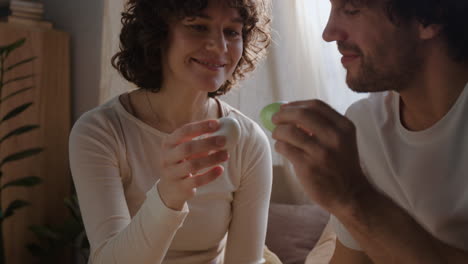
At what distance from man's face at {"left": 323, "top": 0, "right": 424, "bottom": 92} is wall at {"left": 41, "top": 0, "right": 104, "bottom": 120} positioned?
2335 mm

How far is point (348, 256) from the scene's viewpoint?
113 centimetres

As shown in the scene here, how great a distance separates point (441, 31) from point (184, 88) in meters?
0.70

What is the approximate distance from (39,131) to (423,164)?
245 cm

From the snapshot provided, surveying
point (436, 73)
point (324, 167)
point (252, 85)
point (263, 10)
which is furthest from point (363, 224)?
point (252, 85)

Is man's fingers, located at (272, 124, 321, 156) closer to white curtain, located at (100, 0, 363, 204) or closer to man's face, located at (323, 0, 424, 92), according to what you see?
man's face, located at (323, 0, 424, 92)

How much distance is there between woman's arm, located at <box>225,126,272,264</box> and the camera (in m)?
1.35

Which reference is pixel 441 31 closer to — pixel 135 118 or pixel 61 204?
pixel 135 118

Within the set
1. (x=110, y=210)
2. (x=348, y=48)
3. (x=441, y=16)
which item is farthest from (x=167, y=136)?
(x=441, y=16)

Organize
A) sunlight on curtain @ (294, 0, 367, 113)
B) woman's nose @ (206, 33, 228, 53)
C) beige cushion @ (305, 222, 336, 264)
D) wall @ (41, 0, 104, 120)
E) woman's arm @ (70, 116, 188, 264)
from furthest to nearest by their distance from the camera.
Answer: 1. wall @ (41, 0, 104, 120)
2. sunlight on curtain @ (294, 0, 367, 113)
3. beige cushion @ (305, 222, 336, 264)
4. woman's nose @ (206, 33, 228, 53)
5. woman's arm @ (70, 116, 188, 264)

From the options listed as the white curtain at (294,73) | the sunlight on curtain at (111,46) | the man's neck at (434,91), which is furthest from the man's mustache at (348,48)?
the sunlight on curtain at (111,46)

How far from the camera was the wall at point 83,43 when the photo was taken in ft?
10.0

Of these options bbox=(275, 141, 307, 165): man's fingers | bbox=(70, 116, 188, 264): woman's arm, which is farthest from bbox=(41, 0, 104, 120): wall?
bbox=(275, 141, 307, 165): man's fingers

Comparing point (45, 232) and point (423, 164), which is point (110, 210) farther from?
point (45, 232)

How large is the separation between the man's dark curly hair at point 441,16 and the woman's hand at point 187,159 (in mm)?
449
